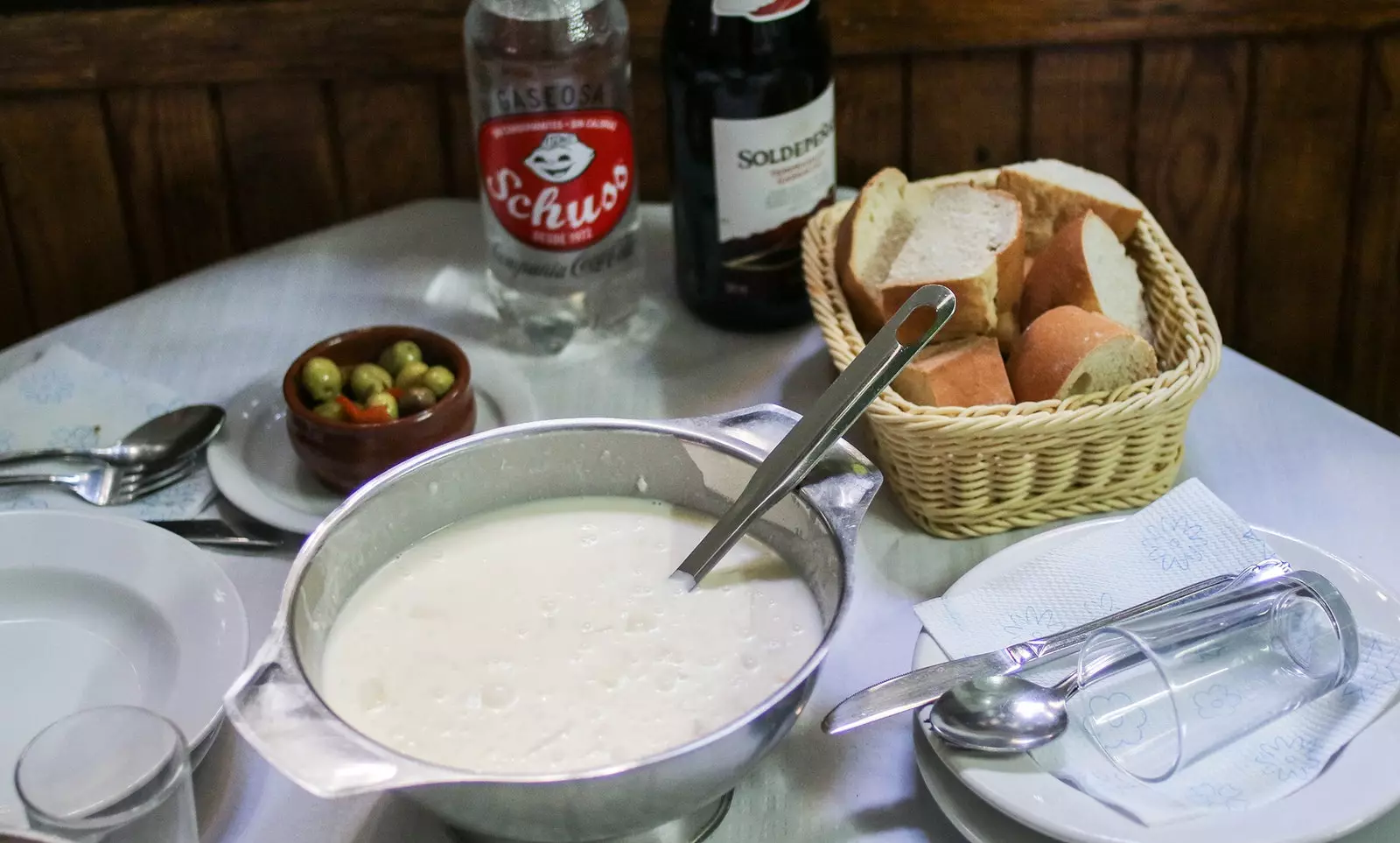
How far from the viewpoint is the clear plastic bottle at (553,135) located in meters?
1.11

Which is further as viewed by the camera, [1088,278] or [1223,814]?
[1088,278]

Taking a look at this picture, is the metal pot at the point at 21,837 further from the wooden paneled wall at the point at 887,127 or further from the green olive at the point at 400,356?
the wooden paneled wall at the point at 887,127

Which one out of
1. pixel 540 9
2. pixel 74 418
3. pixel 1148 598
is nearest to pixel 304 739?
pixel 1148 598

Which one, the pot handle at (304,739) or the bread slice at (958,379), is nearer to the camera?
the pot handle at (304,739)

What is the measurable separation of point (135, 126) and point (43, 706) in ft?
2.80

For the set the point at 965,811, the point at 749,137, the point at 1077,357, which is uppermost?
the point at 749,137

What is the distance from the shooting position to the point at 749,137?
1075 millimetres

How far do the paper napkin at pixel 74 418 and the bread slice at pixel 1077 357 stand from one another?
597 mm

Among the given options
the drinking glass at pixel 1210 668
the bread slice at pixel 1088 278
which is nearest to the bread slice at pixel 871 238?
the bread slice at pixel 1088 278

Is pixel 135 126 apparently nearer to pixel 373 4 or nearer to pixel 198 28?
pixel 198 28

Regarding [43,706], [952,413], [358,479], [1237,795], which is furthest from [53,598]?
[1237,795]

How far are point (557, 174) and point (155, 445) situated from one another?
38 centimetres

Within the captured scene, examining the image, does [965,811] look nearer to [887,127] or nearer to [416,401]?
[416,401]

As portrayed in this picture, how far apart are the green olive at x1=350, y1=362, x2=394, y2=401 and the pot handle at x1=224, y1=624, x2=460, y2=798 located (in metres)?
0.42
